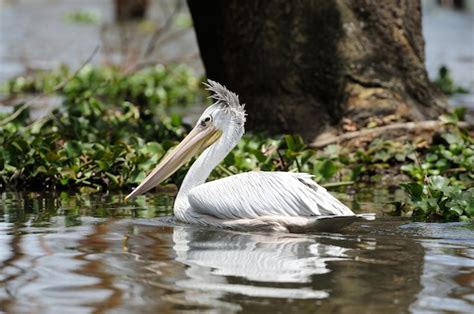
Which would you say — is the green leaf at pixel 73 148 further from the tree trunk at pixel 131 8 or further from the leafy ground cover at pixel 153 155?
the tree trunk at pixel 131 8

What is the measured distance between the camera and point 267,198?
7059 mm

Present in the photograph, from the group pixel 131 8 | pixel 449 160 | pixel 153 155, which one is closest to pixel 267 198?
pixel 153 155

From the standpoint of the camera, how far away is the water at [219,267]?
516 cm

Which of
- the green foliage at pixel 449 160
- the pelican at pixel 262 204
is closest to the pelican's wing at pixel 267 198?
the pelican at pixel 262 204

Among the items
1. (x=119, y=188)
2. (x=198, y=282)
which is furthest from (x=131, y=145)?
(x=198, y=282)

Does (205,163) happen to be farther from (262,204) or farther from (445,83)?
(445,83)

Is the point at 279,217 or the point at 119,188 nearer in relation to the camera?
the point at 279,217

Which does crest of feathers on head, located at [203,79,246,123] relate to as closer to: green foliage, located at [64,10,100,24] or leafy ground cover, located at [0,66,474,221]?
leafy ground cover, located at [0,66,474,221]

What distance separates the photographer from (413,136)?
10.2 m

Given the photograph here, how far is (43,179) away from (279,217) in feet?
9.11

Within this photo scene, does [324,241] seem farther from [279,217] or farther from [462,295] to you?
[462,295]

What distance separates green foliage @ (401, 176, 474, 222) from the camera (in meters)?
7.47

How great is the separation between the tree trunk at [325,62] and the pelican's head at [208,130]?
264cm

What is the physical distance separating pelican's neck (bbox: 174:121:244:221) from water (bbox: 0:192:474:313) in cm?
15
